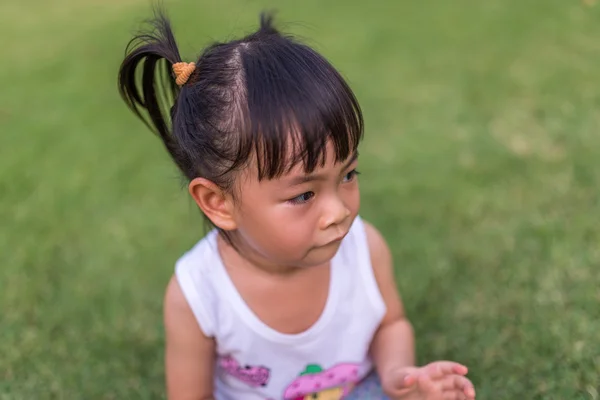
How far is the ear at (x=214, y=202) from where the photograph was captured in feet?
4.60

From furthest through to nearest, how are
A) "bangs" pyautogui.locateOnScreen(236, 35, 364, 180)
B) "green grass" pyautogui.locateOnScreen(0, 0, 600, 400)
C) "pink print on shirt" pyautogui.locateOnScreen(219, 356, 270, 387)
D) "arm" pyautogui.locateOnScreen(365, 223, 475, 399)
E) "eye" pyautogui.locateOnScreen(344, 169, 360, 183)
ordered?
1. "green grass" pyautogui.locateOnScreen(0, 0, 600, 400)
2. "pink print on shirt" pyautogui.locateOnScreen(219, 356, 270, 387)
3. "arm" pyautogui.locateOnScreen(365, 223, 475, 399)
4. "eye" pyautogui.locateOnScreen(344, 169, 360, 183)
5. "bangs" pyautogui.locateOnScreen(236, 35, 364, 180)

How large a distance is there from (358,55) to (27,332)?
7.63 feet

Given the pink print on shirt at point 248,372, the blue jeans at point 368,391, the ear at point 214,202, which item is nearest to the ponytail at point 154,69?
the ear at point 214,202

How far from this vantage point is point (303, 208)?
1.32m

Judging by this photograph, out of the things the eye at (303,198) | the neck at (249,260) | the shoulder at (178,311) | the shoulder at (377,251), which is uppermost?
the eye at (303,198)

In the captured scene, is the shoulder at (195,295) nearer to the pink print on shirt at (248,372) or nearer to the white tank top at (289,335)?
the white tank top at (289,335)

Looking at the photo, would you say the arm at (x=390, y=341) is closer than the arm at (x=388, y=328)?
Yes

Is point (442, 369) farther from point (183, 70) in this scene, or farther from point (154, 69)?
point (154, 69)

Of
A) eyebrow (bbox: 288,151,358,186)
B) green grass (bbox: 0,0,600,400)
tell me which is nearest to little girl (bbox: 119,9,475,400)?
eyebrow (bbox: 288,151,358,186)

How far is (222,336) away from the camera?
61.7 inches

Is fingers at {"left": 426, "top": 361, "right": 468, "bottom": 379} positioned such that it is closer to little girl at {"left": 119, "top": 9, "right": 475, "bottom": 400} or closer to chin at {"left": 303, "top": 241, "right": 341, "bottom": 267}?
little girl at {"left": 119, "top": 9, "right": 475, "bottom": 400}

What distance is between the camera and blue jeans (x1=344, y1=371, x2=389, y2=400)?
1.71 metres

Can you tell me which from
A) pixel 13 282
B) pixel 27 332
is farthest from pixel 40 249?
pixel 27 332

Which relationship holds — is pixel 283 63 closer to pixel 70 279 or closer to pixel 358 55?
pixel 70 279
